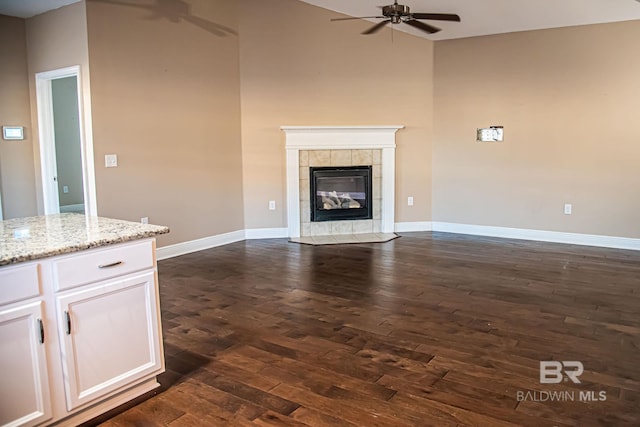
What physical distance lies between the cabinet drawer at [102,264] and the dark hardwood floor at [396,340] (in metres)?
0.71

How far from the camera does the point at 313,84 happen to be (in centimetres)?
659

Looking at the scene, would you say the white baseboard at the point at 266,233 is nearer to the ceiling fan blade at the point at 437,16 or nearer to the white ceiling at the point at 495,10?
the white ceiling at the point at 495,10

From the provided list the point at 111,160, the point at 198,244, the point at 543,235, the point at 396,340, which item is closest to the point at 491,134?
the point at 543,235

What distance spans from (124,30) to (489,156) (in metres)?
4.78

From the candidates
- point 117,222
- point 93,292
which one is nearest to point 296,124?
point 117,222

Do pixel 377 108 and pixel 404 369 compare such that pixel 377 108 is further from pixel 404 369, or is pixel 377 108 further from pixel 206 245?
pixel 404 369

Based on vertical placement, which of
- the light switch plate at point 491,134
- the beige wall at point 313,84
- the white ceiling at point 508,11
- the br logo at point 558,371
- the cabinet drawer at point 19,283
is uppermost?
the white ceiling at point 508,11

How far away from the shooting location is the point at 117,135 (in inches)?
195

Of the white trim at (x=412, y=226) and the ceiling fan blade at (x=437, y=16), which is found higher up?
the ceiling fan blade at (x=437, y=16)

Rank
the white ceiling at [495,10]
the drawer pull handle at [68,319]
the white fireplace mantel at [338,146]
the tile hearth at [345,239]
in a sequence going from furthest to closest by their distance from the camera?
the white fireplace mantel at [338,146], the tile hearth at [345,239], the white ceiling at [495,10], the drawer pull handle at [68,319]

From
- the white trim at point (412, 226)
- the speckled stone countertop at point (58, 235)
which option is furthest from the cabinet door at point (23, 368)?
the white trim at point (412, 226)

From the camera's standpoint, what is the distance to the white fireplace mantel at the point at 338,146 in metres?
6.52

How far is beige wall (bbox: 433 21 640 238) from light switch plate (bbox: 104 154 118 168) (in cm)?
433

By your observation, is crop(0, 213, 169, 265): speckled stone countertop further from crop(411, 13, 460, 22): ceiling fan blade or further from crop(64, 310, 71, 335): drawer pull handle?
crop(411, 13, 460, 22): ceiling fan blade
